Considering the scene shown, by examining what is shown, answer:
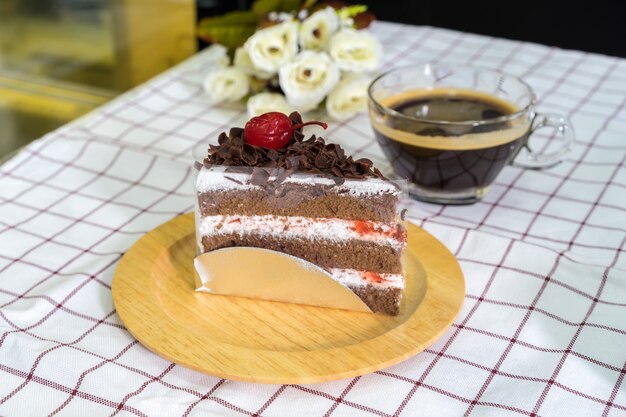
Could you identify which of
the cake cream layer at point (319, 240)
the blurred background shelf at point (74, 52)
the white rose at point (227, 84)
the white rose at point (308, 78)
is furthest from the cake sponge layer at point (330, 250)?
the blurred background shelf at point (74, 52)

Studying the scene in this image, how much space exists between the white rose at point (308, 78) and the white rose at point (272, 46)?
0.08 ft

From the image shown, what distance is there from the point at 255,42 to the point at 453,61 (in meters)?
0.56

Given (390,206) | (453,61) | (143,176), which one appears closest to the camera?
(390,206)

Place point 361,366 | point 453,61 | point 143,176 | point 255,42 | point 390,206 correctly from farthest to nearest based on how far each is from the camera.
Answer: point 453,61 → point 255,42 → point 143,176 → point 390,206 → point 361,366

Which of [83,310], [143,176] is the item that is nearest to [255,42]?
[143,176]

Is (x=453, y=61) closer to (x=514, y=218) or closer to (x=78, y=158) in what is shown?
(x=514, y=218)

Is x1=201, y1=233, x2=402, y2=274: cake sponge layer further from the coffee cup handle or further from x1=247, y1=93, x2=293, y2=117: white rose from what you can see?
x1=247, y1=93, x2=293, y2=117: white rose

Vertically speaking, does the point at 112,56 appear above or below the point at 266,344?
below

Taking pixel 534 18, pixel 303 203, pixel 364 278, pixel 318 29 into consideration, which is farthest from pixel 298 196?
pixel 534 18

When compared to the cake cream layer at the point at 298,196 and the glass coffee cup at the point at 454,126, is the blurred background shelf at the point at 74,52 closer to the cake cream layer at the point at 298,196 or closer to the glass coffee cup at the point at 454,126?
the glass coffee cup at the point at 454,126

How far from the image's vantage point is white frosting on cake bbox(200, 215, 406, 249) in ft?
3.45

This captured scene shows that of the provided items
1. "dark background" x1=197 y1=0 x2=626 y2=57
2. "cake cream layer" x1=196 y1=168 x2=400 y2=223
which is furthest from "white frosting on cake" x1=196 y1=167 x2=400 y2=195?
"dark background" x1=197 y1=0 x2=626 y2=57

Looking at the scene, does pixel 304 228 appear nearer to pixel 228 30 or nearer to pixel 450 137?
pixel 450 137

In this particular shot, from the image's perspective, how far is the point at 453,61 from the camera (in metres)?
1.93
